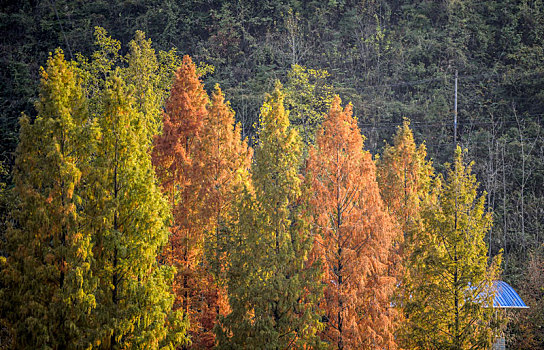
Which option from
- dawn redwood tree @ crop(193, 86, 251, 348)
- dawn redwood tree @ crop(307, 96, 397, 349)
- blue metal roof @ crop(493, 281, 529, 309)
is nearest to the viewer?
dawn redwood tree @ crop(307, 96, 397, 349)

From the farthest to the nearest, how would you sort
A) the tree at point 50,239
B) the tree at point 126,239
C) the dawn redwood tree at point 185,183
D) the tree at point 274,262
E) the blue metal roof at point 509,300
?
the blue metal roof at point 509,300 → the dawn redwood tree at point 185,183 → the tree at point 274,262 → the tree at point 126,239 → the tree at point 50,239

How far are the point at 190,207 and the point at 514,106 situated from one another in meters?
34.6

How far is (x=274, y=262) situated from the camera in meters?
14.0

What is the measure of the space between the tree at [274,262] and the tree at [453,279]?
3604 mm

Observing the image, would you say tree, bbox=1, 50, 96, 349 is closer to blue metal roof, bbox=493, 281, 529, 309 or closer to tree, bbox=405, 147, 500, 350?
tree, bbox=405, 147, 500, 350

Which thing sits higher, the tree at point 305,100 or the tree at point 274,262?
the tree at point 305,100

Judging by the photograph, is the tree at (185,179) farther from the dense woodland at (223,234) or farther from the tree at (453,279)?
the tree at (453,279)

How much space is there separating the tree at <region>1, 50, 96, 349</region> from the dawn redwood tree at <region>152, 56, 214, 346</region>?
514cm

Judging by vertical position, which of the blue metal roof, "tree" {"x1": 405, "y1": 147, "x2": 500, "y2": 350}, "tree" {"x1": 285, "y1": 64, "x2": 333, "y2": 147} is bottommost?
the blue metal roof

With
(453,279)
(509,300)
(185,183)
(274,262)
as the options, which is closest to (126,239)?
(274,262)

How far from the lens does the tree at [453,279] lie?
15070 millimetres

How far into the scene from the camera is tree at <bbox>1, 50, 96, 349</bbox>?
39.3ft

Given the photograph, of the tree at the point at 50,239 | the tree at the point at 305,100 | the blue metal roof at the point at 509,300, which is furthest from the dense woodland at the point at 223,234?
the tree at the point at 305,100

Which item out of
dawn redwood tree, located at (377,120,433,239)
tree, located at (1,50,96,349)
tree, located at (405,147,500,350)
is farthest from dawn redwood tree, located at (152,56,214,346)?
dawn redwood tree, located at (377,120,433,239)
